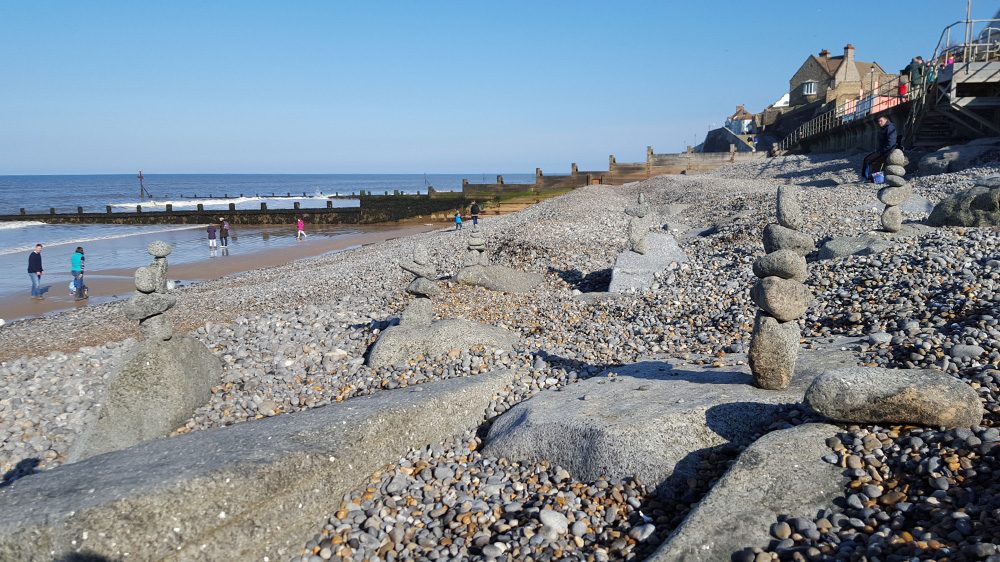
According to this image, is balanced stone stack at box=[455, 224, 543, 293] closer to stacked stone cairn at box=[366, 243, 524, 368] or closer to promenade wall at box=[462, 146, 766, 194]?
stacked stone cairn at box=[366, 243, 524, 368]

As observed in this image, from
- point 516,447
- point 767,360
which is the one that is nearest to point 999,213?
point 767,360

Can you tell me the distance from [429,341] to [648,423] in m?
4.13

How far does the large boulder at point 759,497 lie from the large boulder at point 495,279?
340 inches

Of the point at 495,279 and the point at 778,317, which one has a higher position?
the point at 778,317

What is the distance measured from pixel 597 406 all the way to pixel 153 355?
207 inches

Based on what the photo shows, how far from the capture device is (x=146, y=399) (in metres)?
6.89

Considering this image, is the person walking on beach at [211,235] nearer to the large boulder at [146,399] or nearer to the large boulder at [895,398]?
the large boulder at [146,399]

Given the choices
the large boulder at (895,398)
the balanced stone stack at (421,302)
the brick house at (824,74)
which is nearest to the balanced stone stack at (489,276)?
the balanced stone stack at (421,302)

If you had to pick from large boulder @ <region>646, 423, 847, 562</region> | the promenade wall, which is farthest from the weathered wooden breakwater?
large boulder @ <region>646, 423, 847, 562</region>

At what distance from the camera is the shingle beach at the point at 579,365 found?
3760mm

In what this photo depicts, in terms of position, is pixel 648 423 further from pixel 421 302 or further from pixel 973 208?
pixel 973 208

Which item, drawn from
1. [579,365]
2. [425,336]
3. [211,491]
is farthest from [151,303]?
[579,365]

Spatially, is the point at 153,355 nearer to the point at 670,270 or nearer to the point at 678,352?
the point at 678,352

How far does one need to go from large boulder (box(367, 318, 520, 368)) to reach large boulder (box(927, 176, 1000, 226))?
926 cm
